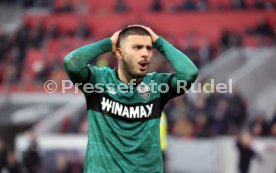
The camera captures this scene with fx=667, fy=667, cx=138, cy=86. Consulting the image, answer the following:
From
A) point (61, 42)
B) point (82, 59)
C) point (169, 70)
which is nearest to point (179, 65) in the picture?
point (82, 59)

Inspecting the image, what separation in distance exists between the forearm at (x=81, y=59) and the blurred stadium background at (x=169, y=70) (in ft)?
28.9

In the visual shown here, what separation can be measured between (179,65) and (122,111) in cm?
50

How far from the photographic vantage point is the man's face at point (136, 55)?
13.9 ft

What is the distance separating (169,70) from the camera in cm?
1681

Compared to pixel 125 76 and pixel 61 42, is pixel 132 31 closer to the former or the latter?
pixel 125 76

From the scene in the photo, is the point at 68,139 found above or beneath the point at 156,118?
beneath

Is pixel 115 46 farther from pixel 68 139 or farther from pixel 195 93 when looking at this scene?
pixel 195 93

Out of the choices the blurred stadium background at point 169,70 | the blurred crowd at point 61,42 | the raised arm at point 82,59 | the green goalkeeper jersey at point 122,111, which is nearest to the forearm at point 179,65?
the green goalkeeper jersey at point 122,111

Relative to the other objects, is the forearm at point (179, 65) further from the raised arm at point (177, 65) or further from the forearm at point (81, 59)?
the forearm at point (81, 59)

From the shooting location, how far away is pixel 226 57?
19266 millimetres

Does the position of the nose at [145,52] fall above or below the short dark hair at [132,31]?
below

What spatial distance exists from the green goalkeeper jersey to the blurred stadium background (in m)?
8.58

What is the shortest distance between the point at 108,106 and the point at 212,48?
15768 millimetres

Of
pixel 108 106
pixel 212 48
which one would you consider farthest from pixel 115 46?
pixel 212 48
